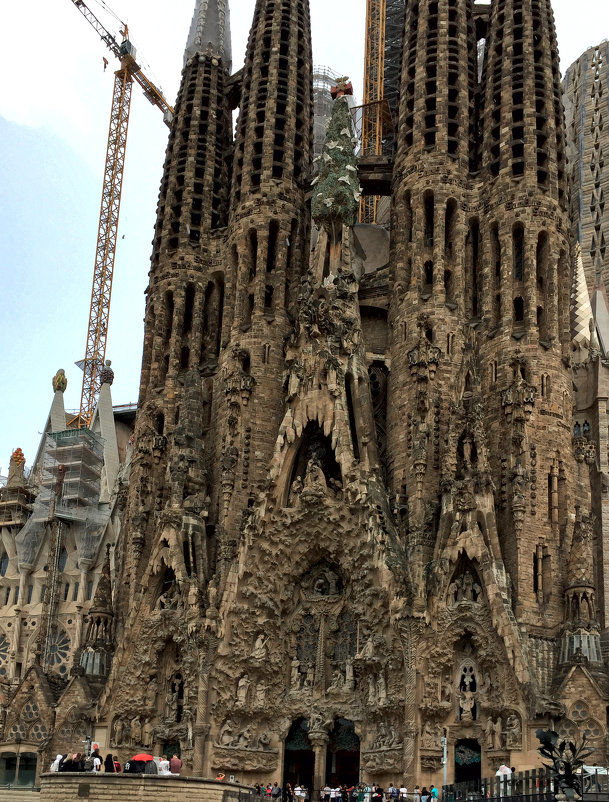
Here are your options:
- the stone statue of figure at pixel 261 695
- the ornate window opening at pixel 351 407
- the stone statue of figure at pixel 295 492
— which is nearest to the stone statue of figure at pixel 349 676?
the stone statue of figure at pixel 261 695

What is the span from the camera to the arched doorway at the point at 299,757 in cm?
4278

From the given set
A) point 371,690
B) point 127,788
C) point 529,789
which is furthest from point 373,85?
point 529,789

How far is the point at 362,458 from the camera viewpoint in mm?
43875

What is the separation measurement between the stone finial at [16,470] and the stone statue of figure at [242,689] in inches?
1051

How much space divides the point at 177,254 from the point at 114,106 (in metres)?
30.9

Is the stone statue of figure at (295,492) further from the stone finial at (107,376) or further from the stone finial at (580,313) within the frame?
the stone finial at (107,376)

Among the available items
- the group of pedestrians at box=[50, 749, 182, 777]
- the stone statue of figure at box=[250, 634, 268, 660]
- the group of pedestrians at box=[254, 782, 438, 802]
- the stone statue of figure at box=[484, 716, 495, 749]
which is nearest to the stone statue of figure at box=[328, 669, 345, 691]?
the stone statue of figure at box=[250, 634, 268, 660]

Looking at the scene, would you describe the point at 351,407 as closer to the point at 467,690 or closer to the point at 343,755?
the point at 467,690

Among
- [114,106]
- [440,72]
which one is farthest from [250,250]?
[114,106]

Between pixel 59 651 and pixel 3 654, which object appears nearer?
pixel 59 651

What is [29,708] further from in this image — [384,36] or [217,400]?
[384,36]

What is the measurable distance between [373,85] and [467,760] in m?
44.2

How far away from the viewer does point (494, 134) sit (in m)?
49.0

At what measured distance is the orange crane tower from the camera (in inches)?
2648
